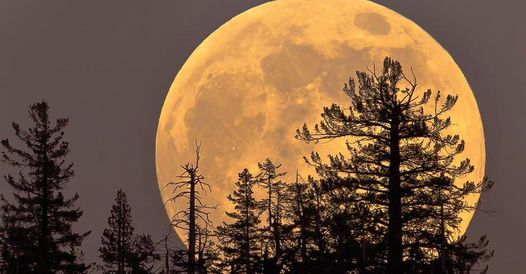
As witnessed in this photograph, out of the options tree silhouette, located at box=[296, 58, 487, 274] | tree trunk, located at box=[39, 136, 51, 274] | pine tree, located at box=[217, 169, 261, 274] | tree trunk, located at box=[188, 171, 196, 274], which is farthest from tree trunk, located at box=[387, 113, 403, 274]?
tree trunk, located at box=[39, 136, 51, 274]

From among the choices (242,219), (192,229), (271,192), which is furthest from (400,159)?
(242,219)

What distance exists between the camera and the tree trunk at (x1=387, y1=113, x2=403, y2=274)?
94.4ft

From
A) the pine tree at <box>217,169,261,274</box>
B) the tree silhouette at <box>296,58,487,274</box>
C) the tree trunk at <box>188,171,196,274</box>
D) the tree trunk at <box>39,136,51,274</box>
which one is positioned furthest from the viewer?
the pine tree at <box>217,169,261,274</box>

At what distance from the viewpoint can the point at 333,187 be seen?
30766 millimetres

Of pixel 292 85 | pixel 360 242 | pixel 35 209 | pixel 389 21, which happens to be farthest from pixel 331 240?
pixel 35 209

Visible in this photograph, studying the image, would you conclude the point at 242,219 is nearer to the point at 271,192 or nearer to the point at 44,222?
the point at 271,192

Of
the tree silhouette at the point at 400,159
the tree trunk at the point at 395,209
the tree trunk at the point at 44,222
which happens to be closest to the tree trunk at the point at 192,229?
the tree silhouette at the point at 400,159

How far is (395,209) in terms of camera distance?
29.5 meters

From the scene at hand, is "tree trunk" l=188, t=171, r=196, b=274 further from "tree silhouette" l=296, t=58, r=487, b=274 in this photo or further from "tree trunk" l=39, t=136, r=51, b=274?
"tree trunk" l=39, t=136, r=51, b=274

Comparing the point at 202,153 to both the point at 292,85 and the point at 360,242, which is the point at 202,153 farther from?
the point at 360,242

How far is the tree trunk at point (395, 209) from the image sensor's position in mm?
28781

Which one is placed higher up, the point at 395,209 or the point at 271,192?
the point at 271,192

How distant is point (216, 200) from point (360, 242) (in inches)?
630

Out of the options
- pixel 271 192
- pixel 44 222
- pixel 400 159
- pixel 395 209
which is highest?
pixel 271 192
